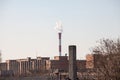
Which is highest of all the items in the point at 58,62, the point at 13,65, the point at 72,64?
the point at 72,64

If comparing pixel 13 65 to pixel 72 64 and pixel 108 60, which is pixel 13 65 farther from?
pixel 72 64

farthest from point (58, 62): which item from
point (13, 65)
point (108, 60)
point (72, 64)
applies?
point (72, 64)

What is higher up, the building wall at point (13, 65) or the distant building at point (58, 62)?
the distant building at point (58, 62)

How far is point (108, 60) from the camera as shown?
1090 inches

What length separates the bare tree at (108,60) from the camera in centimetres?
2550

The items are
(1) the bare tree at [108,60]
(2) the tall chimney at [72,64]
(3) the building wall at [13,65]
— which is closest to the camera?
(2) the tall chimney at [72,64]

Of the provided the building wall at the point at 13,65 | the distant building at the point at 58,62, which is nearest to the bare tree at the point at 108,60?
the distant building at the point at 58,62

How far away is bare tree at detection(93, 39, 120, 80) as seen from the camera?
25500 millimetres

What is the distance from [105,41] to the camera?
101ft

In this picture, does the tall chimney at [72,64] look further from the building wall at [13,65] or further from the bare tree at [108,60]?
the building wall at [13,65]

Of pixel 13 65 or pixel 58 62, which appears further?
pixel 13 65

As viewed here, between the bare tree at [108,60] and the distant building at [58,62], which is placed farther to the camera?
the distant building at [58,62]

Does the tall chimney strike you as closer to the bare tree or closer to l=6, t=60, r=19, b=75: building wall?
the bare tree

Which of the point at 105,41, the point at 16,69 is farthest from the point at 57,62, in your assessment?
Result: the point at 105,41
